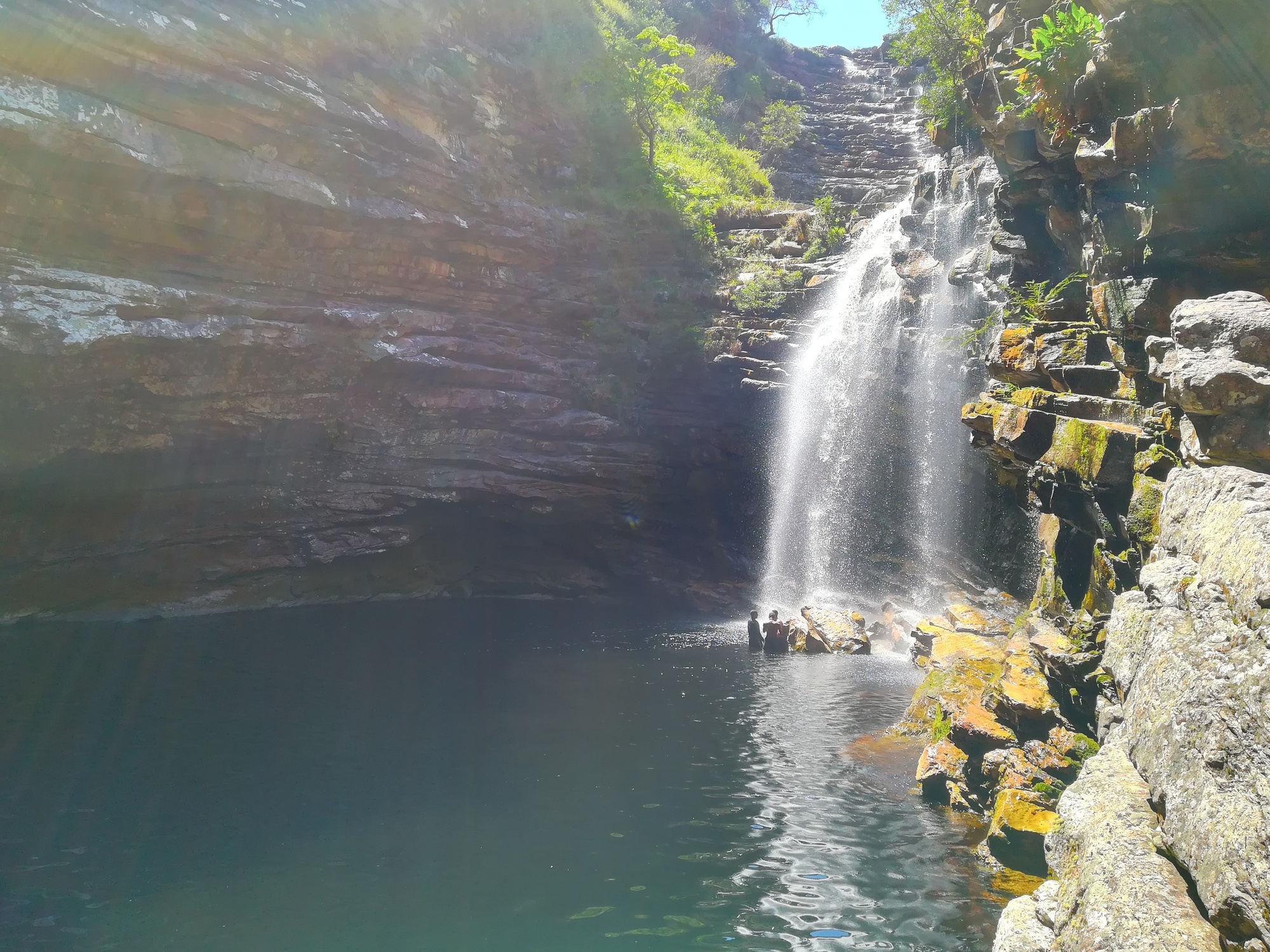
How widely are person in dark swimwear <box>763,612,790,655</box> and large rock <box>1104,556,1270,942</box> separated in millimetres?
13422

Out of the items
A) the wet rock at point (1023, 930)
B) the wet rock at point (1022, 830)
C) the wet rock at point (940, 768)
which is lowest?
the wet rock at point (940, 768)

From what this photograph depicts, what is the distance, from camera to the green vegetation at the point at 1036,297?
14.3 m

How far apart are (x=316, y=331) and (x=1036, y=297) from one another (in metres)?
19.4

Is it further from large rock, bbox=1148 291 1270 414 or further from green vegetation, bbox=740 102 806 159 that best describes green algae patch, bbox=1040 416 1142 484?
green vegetation, bbox=740 102 806 159

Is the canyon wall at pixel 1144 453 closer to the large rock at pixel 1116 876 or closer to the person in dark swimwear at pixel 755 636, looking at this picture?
the large rock at pixel 1116 876

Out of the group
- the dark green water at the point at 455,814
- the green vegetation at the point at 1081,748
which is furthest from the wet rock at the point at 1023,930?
the green vegetation at the point at 1081,748

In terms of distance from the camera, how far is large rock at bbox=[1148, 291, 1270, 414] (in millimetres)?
7129

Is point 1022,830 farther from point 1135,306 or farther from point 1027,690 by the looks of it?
point 1135,306

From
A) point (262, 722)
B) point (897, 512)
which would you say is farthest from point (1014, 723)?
point (897, 512)

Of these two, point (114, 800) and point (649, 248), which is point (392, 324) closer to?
point (649, 248)

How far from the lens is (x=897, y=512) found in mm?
26141

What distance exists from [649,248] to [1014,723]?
978 inches

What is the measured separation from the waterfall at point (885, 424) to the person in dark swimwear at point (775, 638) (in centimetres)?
720

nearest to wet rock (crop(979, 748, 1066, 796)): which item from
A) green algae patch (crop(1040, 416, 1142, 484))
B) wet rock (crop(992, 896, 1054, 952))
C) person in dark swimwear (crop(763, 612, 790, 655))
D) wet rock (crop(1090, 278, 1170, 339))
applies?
wet rock (crop(992, 896, 1054, 952))
